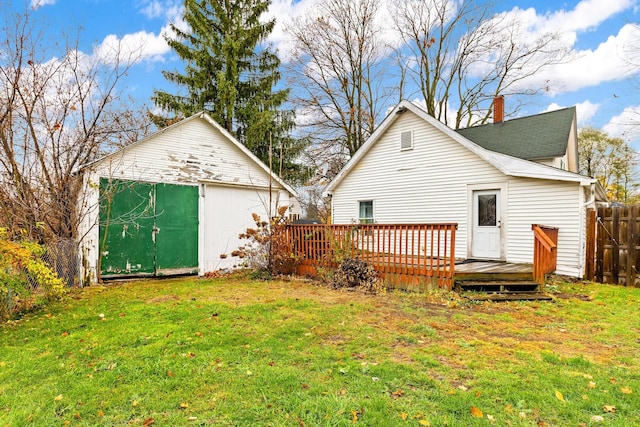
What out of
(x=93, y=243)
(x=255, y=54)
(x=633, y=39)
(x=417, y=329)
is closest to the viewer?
(x=417, y=329)

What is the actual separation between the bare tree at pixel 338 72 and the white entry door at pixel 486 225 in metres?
10.2

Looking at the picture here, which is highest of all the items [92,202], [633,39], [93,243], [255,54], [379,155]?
[255,54]

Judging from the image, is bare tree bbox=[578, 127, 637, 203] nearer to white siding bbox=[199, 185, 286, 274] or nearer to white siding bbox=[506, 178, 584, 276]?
white siding bbox=[506, 178, 584, 276]

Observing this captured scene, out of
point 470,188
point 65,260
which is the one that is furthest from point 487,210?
point 65,260

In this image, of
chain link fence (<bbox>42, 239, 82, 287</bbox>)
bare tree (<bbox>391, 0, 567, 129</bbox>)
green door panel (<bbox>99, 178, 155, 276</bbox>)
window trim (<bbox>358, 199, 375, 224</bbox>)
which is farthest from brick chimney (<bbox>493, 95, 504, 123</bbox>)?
chain link fence (<bbox>42, 239, 82, 287</bbox>)

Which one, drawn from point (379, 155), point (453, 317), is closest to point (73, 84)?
point (379, 155)

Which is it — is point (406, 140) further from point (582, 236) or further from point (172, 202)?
point (172, 202)

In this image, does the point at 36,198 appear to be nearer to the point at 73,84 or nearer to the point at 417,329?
the point at 73,84

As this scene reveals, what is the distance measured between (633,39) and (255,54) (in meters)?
15.1

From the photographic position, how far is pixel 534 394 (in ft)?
8.98

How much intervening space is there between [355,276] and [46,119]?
7759 millimetres

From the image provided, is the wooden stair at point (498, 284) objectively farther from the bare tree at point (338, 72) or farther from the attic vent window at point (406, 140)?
the bare tree at point (338, 72)

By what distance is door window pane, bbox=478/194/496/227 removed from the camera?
9.55 meters

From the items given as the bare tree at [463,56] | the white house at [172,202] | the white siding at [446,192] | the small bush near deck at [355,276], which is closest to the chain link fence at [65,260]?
the white house at [172,202]
